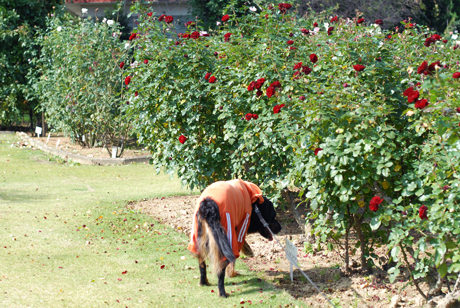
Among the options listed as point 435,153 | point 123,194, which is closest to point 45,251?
point 123,194

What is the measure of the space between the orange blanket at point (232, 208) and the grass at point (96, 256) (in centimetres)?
56

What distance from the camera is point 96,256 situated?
18.7ft

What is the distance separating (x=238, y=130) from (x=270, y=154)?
1.76 ft

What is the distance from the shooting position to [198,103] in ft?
21.5

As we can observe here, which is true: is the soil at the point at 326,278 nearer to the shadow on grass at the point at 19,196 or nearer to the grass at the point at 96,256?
the grass at the point at 96,256

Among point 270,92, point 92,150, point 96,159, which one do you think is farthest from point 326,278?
point 92,150

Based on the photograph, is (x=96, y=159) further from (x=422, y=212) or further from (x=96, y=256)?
(x=422, y=212)

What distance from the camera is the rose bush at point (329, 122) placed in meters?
3.56

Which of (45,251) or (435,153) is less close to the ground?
(435,153)

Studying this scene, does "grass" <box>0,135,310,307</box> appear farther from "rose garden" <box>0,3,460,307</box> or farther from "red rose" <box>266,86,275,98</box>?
"red rose" <box>266,86,275,98</box>

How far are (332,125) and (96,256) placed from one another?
11.2 ft

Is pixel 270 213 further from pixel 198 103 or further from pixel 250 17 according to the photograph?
pixel 250 17

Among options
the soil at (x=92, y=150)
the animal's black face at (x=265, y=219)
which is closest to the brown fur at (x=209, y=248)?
the animal's black face at (x=265, y=219)

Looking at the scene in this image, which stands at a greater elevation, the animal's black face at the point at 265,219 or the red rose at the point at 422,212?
the red rose at the point at 422,212
